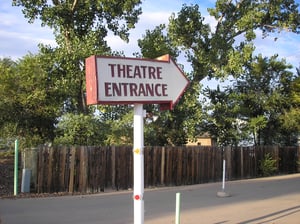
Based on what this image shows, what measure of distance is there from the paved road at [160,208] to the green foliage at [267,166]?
795 cm

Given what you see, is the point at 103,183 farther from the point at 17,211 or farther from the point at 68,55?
the point at 68,55

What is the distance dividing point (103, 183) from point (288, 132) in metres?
17.9

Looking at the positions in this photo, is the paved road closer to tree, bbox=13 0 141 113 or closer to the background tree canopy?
the background tree canopy

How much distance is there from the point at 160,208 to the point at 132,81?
5.54 metres

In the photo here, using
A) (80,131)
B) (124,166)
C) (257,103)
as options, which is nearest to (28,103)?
(80,131)

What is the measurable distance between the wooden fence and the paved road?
1062mm

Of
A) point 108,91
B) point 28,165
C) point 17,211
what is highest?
point 108,91

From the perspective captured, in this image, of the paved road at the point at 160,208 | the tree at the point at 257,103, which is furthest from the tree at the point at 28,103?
the tree at the point at 257,103

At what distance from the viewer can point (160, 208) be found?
37.6 ft

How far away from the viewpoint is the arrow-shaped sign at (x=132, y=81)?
6.47 meters

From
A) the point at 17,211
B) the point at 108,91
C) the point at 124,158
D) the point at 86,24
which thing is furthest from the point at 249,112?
the point at 108,91

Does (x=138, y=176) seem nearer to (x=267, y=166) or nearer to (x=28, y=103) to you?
(x=28, y=103)

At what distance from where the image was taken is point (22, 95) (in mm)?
18828

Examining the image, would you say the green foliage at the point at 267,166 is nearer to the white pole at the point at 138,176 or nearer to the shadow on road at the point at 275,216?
the shadow on road at the point at 275,216
